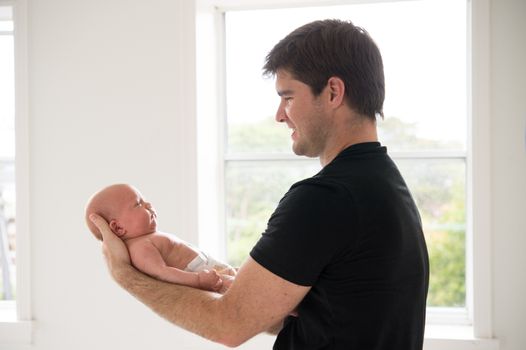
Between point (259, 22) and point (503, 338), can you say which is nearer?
point (503, 338)

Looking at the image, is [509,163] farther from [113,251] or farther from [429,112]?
[113,251]

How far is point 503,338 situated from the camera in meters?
2.49

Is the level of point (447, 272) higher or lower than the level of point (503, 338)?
higher

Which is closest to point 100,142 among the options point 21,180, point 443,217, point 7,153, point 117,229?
point 21,180

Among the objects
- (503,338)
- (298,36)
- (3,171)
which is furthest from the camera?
(3,171)

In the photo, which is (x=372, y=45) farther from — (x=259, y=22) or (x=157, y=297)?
(x=259, y=22)

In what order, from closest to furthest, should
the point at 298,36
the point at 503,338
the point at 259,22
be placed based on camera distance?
the point at 298,36 < the point at 503,338 < the point at 259,22

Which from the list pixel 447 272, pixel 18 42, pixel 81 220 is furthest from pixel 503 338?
pixel 18 42

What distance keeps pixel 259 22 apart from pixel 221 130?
58cm

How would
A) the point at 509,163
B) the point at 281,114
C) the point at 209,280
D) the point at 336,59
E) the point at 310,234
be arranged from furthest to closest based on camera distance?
the point at 509,163
the point at 209,280
the point at 281,114
the point at 336,59
the point at 310,234

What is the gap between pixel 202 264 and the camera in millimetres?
1760

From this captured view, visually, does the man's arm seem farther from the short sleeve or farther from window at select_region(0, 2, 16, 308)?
Result: window at select_region(0, 2, 16, 308)

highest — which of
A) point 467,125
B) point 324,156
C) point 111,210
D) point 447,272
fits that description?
point 467,125

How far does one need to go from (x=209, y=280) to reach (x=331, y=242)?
0.48 meters
